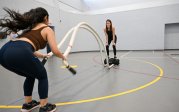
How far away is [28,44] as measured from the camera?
2.10m

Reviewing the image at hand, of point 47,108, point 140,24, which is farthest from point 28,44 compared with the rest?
point 140,24

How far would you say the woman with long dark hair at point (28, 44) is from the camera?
2.03 meters

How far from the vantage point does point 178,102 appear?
253 centimetres

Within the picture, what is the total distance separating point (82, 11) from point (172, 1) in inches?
253

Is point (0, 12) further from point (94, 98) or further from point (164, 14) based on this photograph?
point (164, 14)

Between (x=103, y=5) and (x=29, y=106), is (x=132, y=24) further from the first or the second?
(x=29, y=106)

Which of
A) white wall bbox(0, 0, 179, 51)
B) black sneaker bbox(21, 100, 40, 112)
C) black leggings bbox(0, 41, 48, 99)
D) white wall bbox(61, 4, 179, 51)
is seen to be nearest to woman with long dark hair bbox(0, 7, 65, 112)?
black leggings bbox(0, 41, 48, 99)

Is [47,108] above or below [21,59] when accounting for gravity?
below

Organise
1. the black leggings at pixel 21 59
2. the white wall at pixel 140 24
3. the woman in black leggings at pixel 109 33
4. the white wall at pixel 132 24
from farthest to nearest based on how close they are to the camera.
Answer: the white wall at pixel 140 24 → the white wall at pixel 132 24 → the woman in black leggings at pixel 109 33 → the black leggings at pixel 21 59

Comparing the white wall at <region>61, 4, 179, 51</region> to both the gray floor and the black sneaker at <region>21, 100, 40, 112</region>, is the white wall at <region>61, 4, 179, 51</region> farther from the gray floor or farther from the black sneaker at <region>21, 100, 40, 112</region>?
the black sneaker at <region>21, 100, 40, 112</region>

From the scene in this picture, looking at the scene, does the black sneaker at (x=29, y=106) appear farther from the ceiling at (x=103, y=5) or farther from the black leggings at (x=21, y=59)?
the ceiling at (x=103, y=5)

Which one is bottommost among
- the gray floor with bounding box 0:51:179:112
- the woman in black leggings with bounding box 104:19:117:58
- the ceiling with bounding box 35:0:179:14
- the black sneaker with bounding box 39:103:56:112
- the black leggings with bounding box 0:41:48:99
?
the gray floor with bounding box 0:51:179:112

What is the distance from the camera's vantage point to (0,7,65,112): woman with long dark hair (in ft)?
6.66

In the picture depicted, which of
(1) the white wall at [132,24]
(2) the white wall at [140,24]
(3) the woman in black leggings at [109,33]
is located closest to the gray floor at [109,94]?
(3) the woman in black leggings at [109,33]
